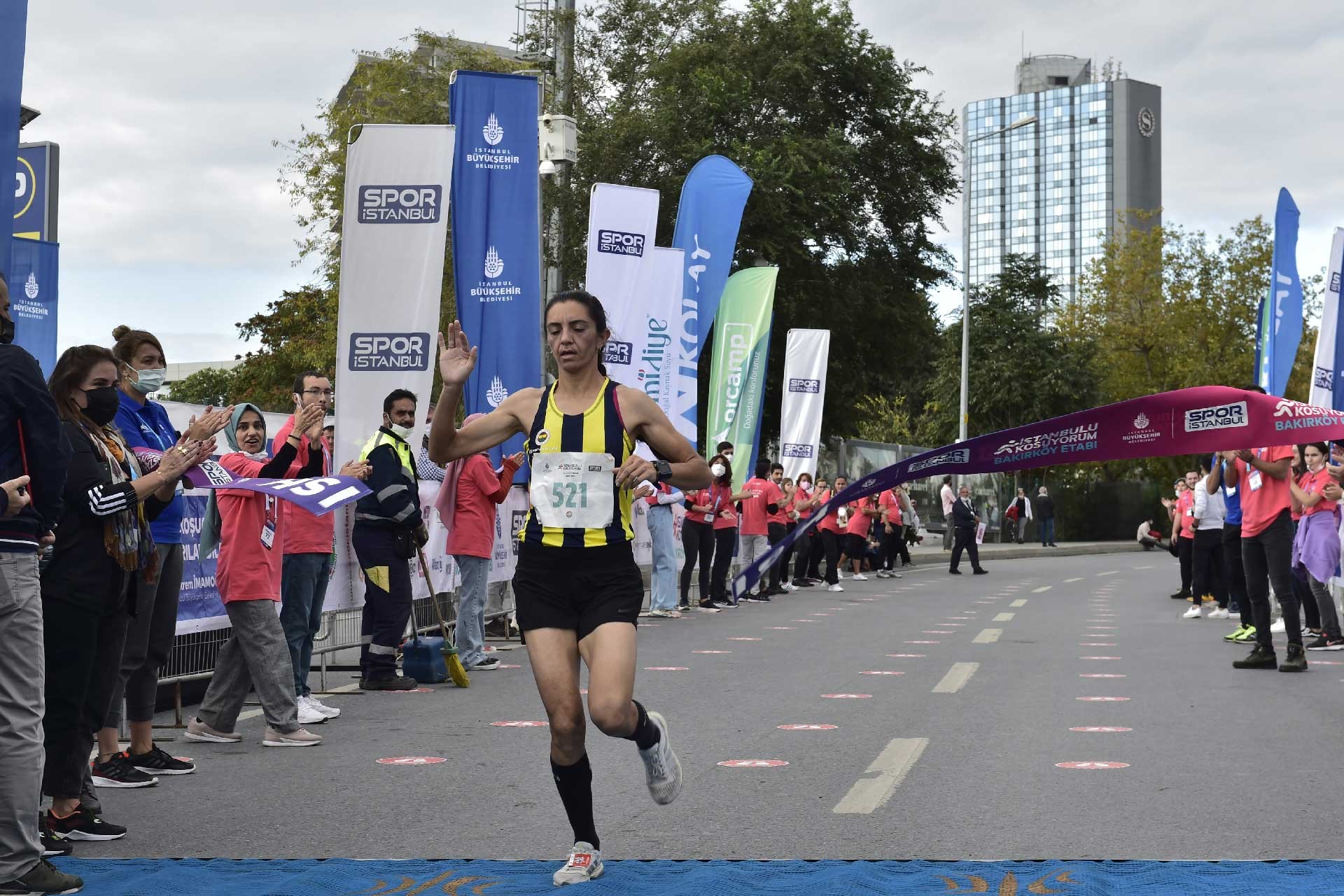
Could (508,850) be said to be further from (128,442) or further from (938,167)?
(938,167)

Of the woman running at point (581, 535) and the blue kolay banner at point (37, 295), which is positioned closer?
the woman running at point (581, 535)

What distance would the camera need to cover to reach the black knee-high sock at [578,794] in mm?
5098

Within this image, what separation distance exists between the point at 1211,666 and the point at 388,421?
6926 millimetres

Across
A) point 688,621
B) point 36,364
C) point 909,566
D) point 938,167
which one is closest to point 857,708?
point 36,364

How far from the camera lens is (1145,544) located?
45.7 meters

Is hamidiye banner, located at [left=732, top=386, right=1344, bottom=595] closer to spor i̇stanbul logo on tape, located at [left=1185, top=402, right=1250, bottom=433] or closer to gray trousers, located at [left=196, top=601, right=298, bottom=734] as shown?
spor i̇stanbul logo on tape, located at [left=1185, top=402, right=1250, bottom=433]

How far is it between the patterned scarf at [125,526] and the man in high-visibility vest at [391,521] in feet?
12.4

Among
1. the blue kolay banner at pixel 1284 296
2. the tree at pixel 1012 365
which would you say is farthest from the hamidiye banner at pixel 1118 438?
the tree at pixel 1012 365

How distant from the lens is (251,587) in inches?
311

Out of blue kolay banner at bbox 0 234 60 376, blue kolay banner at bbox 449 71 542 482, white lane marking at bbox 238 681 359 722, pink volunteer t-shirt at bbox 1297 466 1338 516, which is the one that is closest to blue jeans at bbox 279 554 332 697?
white lane marking at bbox 238 681 359 722

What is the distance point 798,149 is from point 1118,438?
101 feet

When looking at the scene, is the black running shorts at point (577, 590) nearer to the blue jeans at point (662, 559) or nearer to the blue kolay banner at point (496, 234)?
the blue kolay banner at point (496, 234)

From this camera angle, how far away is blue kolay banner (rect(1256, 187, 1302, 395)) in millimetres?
20781

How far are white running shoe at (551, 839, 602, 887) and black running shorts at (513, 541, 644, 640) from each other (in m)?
0.71
